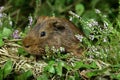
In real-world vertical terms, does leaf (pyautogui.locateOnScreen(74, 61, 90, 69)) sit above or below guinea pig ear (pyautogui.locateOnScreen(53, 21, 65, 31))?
below

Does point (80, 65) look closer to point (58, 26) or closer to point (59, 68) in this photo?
point (59, 68)

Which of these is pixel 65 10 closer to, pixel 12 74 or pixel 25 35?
pixel 25 35

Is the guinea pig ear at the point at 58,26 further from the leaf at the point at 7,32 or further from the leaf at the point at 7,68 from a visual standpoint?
the leaf at the point at 7,68

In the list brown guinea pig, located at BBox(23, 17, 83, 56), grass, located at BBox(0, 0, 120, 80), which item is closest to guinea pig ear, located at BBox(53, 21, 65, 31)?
brown guinea pig, located at BBox(23, 17, 83, 56)

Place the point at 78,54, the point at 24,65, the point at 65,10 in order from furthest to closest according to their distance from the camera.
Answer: the point at 65,10
the point at 78,54
the point at 24,65

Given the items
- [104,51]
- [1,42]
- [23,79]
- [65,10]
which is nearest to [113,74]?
[104,51]

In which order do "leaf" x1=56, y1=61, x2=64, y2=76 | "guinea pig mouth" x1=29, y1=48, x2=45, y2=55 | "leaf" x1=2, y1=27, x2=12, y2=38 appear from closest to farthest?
1. "leaf" x1=56, y1=61, x2=64, y2=76
2. "guinea pig mouth" x1=29, y1=48, x2=45, y2=55
3. "leaf" x1=2, y1=27, x2=12, y2=38

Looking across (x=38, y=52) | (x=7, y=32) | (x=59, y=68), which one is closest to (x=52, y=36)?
(x=38, y=52)

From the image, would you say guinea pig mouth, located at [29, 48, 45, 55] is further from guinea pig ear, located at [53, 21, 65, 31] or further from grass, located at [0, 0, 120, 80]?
guinea pig ear, located at [53, 21, 65, 31]
